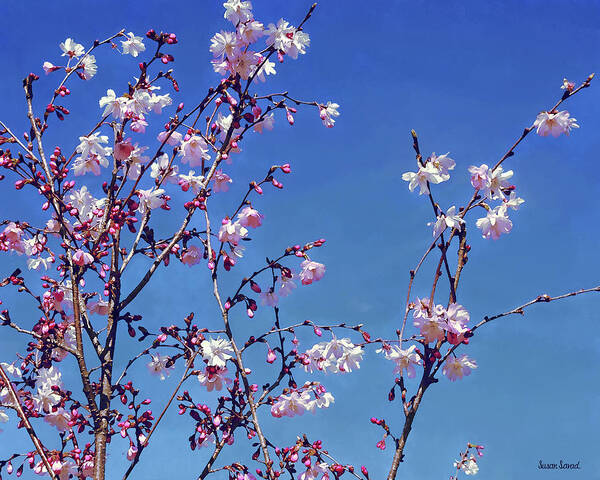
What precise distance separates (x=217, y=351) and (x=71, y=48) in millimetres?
3284

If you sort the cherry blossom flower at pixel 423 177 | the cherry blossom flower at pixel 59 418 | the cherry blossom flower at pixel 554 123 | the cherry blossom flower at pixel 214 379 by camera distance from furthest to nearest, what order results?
the cherry blossom flower at pixel 59 418
the cherry blossom flower at pixel 214 379
the cherry blossom flower at pixel 554 123
the cherry blossom flower at pixel 423 177

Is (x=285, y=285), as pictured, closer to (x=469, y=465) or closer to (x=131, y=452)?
(x=131, y=452)

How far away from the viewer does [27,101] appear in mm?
4953

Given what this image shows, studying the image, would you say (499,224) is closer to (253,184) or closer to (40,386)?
(253,184)

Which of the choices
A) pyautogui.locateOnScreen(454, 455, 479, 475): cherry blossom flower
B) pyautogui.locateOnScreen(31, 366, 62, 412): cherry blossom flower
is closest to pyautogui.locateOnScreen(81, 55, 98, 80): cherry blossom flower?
pyautogui.locateOnScreen(31, 366, 62, 412): cherry blossom flower

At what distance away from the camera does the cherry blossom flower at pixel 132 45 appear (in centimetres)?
510

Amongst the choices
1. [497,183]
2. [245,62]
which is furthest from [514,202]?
[245,62]

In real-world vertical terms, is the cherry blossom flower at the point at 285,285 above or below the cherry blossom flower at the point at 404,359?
above

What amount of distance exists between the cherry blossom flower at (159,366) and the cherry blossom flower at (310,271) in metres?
1.29

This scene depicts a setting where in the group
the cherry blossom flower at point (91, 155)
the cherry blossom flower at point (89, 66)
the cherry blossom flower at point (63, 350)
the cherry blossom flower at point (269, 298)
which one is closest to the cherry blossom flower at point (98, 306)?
the cherry blossom flower at point (63, 350)

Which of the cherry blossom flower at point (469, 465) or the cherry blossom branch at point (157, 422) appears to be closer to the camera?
the cherry blossom branch at point (157, 422)

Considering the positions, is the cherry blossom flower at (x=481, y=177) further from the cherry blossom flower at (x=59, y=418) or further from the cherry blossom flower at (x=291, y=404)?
the cherry blossom flower at (x=59, y=418)

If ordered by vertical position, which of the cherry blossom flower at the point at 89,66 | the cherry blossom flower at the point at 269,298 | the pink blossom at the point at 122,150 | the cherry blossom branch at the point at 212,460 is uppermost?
the cherry blossom flower at the point at 89,66

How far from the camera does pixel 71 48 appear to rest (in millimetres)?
5352
